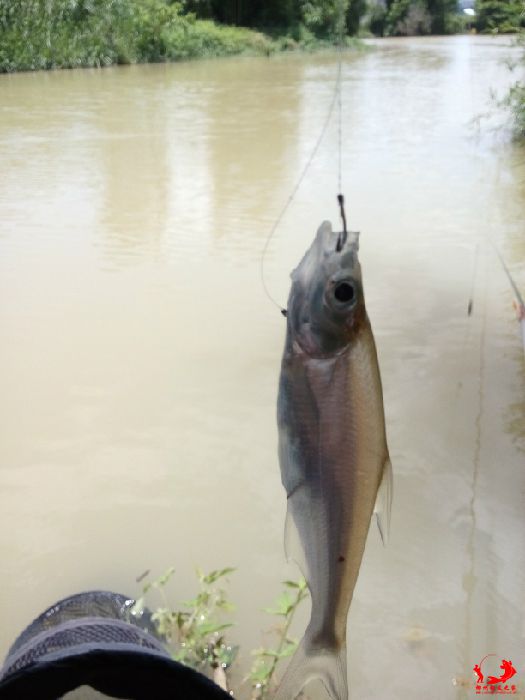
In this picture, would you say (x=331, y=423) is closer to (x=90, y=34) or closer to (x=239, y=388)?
(x=239, y=388)

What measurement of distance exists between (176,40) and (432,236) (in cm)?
2309

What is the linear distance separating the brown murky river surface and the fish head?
1649 millimetres

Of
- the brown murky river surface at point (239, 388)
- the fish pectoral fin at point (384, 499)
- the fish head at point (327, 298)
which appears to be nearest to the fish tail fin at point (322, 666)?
the fish pectoral fin at point (384, 499)

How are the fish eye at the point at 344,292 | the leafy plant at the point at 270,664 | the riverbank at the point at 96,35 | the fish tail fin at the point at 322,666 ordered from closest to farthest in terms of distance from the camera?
the fish eye at the point at 344,292 < the fish tail fin at the point at 322,666 < the leafy plant at the point at 270,664 < the riverbank at the point at 96,35

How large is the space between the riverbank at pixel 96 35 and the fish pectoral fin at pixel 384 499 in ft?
75.0

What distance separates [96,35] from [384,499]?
81.6ft

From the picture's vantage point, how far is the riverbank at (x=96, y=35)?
22.0 meters

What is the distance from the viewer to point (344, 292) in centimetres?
114

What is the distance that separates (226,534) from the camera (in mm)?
3105

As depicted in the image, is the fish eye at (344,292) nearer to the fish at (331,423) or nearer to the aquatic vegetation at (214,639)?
the fish at (331,423)

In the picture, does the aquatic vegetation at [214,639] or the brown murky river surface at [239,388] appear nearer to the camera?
the aquatic vegetation at [214,639]

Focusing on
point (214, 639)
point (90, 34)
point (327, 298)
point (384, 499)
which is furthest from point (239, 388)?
point (90, 34)

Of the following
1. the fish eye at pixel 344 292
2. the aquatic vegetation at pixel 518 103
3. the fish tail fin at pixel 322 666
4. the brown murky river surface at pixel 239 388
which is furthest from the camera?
the aquatic vegetation at pixel 518 103

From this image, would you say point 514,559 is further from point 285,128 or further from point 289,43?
point 289,43
